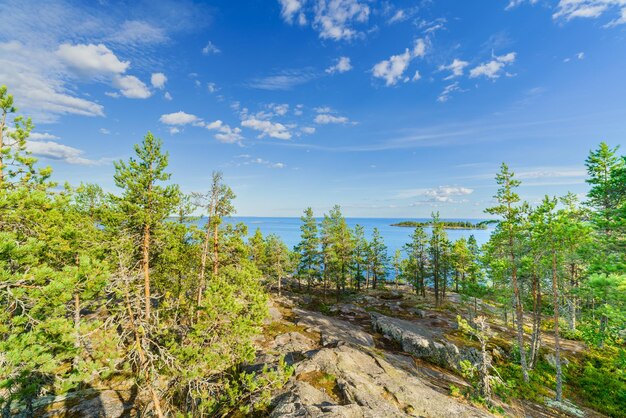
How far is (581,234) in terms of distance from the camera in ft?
53.7

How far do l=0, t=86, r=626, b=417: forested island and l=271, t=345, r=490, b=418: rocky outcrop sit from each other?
9cm

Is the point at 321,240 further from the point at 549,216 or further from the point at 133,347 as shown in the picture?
the point at 133,347

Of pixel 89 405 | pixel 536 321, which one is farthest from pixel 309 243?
pixel 89 405

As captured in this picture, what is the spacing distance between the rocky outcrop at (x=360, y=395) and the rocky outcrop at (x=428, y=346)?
34.3ft

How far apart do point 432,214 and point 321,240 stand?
20721mm

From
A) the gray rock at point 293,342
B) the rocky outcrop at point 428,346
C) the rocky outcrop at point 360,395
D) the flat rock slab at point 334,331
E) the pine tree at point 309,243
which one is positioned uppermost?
the pine tree at point 309,243

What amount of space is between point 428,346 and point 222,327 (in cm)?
2104

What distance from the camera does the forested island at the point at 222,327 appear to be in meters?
8.34

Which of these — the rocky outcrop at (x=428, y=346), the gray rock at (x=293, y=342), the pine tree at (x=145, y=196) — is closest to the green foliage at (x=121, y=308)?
the pine tree at (x=145, y=196)

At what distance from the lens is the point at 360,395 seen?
441 inches

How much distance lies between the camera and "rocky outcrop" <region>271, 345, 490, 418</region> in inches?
384

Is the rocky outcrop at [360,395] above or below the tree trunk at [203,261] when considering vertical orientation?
below

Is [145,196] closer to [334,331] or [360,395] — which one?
[360,395]

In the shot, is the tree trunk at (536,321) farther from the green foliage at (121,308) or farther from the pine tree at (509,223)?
the green foliage at (121,308)
